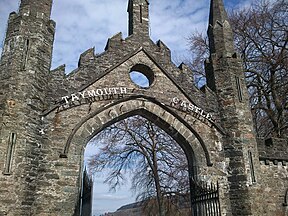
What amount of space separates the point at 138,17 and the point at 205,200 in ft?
23.6

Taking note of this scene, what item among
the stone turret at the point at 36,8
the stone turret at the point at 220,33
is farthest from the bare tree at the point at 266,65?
the stone turret at the point at 36,8

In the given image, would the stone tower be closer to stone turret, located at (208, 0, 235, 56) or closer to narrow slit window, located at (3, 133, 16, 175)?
narrow slit window, located at (3, 133, 16, 175)

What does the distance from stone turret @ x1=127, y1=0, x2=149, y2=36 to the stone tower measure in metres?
3.04

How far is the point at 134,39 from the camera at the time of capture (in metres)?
11.9

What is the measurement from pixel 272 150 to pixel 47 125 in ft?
25.0

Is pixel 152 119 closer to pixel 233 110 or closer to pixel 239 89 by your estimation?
pixel 233 110

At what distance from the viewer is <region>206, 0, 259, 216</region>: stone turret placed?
1016 cm

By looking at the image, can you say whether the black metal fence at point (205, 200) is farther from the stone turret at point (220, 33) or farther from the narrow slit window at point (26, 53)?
the narrow slit window at point (26, 53)

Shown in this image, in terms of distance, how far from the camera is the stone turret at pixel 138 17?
12.3m

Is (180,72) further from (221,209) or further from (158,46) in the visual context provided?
(221,209)

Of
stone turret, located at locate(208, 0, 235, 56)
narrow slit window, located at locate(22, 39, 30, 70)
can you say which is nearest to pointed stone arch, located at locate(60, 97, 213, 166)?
narrow slit window, located at locate(22, 39, 30, 70)

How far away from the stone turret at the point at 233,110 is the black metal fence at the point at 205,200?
2.97 ft

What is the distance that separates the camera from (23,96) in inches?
360

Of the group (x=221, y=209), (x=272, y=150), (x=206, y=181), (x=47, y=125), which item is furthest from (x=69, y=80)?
(x=272, y=150)
